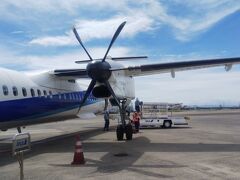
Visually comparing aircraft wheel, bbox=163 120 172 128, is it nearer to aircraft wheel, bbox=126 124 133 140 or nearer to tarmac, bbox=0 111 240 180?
aircraft wheel, bbox=126 124 133 140

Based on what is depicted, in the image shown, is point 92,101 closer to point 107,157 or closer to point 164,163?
point 107,157

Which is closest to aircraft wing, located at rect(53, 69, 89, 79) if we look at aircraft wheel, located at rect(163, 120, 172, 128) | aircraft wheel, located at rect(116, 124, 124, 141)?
aircraft wheel, located at rect(116, 124, 124, 141)

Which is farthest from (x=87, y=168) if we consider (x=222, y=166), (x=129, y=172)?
(x=222, y=166)

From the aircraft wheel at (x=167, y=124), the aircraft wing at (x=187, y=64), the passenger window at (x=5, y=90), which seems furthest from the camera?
the aircraft wheel at (x=167, y=124)

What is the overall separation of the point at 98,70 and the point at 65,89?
5.73 metres

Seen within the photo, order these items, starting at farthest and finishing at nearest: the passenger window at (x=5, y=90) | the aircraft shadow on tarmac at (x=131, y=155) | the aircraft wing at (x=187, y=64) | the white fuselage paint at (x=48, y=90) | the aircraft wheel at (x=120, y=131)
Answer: the aircraft wheel at (x=120, y=131)
the aircraft wing at (x=187, y=64)
the white fuselage paint at (x=48, y=90)
the passenger window at (x=5, y=90)
the aircraft shadow on tarmac at (x=131, y=155)

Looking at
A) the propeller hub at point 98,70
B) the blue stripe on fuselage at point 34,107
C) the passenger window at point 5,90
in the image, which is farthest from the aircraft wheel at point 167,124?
the passenger window at point 5,90

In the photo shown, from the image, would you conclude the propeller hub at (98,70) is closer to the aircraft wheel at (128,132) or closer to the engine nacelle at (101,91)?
the engine nacelle at (101,91)

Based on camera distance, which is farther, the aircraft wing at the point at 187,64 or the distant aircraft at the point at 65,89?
the aircraft wing at the point at 187,64

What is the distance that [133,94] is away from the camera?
21.5 m

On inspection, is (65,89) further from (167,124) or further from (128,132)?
(167,124)

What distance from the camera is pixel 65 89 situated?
68.3 feet

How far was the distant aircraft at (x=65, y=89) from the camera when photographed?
1529 centimetres

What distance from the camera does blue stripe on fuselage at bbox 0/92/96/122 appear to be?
14.6m
